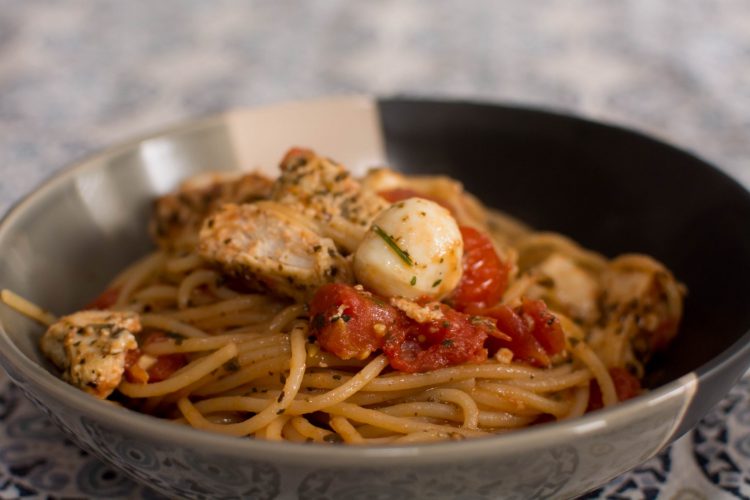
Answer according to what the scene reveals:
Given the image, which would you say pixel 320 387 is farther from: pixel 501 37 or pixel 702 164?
pixel 501 37

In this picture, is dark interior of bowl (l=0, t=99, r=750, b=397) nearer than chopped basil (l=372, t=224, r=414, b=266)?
No

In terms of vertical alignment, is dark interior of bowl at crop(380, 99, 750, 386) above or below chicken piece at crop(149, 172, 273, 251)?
above

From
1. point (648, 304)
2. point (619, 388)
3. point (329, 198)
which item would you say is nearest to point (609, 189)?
point (648, 304)

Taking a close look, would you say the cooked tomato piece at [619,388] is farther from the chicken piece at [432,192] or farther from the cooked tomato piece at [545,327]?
the chicken piece at [432,192]

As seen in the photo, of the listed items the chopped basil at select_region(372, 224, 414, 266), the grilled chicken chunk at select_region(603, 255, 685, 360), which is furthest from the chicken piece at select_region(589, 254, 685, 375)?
the chopped basil at select_region(372, 224, 414, 266)

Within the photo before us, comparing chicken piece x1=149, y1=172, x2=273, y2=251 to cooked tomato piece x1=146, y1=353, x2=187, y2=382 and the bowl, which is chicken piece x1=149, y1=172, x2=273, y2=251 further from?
cooked tomato piece x1=146, y1=353, x2=187, y2=382

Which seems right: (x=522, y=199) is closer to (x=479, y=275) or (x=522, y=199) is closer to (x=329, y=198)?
(x=479, y=275)

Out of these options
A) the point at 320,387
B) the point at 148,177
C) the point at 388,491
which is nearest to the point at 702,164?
the point at 320,387
